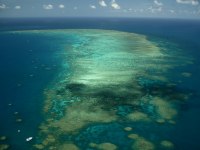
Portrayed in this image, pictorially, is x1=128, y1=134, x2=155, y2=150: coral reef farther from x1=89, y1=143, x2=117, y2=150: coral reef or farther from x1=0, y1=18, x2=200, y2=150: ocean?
x1=89, y1=143, x2=117, y2=150: coral reef

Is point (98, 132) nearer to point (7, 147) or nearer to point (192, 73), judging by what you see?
point (7, 147)

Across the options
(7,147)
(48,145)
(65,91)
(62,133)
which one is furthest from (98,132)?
(65,91)

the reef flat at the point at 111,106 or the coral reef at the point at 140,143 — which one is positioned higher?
the reef flat at the point at 111,106

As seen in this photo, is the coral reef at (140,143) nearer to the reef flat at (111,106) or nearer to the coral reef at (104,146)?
the reef flat at (111,106)

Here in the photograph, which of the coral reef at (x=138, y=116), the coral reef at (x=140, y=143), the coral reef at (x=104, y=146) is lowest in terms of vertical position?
the coral reef at (x=104, y=146)

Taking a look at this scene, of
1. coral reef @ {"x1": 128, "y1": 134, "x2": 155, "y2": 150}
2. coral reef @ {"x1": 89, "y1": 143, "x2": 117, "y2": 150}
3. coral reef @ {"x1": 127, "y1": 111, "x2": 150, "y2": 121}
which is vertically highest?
coral reef @ {"x1": 127, "y1": 111, "x2": 150, "y2": 121}

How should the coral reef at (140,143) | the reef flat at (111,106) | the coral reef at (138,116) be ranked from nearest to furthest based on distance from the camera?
the coral reef at (140,143)
the reef flat at (111,106)
the coral reef at (138,116)

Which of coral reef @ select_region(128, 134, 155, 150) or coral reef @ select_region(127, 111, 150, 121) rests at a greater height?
coral reef @ select_region(127, 111, 150, 121)

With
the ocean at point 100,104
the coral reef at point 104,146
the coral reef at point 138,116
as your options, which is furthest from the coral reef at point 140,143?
the coral reef at point 138,116

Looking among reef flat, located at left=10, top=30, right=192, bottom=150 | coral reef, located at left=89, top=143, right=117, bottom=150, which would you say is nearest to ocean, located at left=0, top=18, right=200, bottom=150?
reef flat, located at left=10, top=30, right=192, bottom=150
